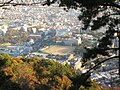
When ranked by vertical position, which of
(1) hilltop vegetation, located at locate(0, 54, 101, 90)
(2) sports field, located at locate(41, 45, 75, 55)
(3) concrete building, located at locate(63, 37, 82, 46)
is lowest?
(2) sports field, located at locate(41, 45, 75, 55)

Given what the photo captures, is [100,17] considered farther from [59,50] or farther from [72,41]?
[72,41]

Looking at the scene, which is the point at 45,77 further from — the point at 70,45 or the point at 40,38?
the point at 40,38

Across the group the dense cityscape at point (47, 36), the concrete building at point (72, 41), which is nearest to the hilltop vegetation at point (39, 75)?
the dense cityscape at point (47, 36)

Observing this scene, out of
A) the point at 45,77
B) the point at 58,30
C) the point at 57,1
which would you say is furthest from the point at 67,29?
the point at 57,1

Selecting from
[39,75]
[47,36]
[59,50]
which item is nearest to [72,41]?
[59,50]

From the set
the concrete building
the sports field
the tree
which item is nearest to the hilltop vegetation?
the tree

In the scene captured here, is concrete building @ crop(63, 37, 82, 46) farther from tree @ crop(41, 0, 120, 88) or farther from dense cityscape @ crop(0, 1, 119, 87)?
tree @ crop(41, 0, 120, 88)

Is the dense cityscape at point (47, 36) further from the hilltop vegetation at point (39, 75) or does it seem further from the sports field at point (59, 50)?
the hilltop vegetation at point (39, 75)

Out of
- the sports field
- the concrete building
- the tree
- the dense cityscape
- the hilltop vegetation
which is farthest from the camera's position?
the concrete building
